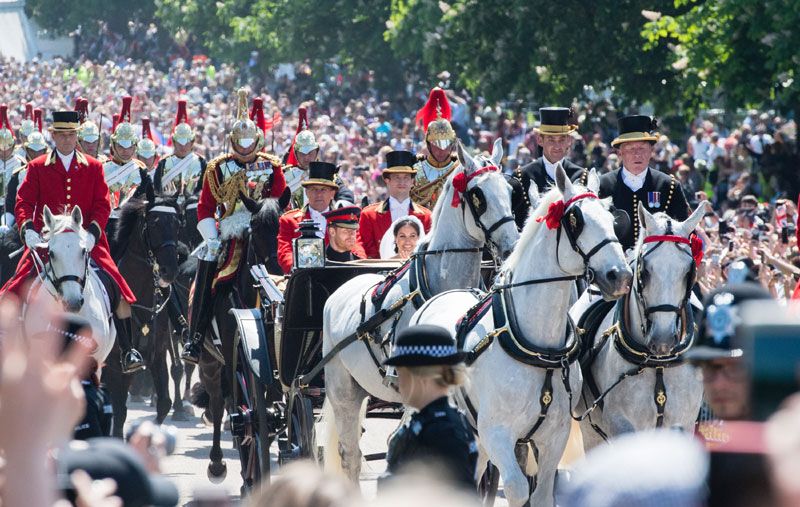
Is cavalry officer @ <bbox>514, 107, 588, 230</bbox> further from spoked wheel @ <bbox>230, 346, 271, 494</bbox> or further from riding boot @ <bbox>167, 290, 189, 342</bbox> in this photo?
riding boot @ <bbox>167, 290, 189, 342</bbox>

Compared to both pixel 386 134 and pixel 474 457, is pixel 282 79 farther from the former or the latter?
pixel 474 457

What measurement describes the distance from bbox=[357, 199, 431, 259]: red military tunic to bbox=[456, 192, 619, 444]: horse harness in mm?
3346

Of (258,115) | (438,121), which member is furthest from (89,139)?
(438,121)

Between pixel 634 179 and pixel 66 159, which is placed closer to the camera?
pixel 634 179

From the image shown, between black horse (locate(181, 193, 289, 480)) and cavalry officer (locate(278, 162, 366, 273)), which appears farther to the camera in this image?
black horse (locate(181, 193, 289, 480))

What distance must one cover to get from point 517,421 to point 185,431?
7331 millimetres

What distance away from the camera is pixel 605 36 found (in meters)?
28.9

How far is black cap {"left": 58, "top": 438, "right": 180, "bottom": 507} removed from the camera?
14.7 ft

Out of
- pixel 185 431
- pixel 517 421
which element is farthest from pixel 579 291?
pixel 185 431

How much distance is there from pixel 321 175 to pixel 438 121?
91cm

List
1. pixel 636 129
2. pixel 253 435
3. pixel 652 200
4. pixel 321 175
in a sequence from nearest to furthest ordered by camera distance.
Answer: pixel 652 200 < pixel 636 129 < pixel 253 435 < pixel 321 175

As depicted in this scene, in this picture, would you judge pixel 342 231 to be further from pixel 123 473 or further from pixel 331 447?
pixel 123 473

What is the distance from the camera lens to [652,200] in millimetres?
10195

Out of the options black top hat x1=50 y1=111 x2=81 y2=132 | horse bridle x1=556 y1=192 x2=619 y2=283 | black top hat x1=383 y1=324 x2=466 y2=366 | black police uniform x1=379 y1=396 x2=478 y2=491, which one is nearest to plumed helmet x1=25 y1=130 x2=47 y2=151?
black top hat x1=50 y1=111 x2=81 y2=132
